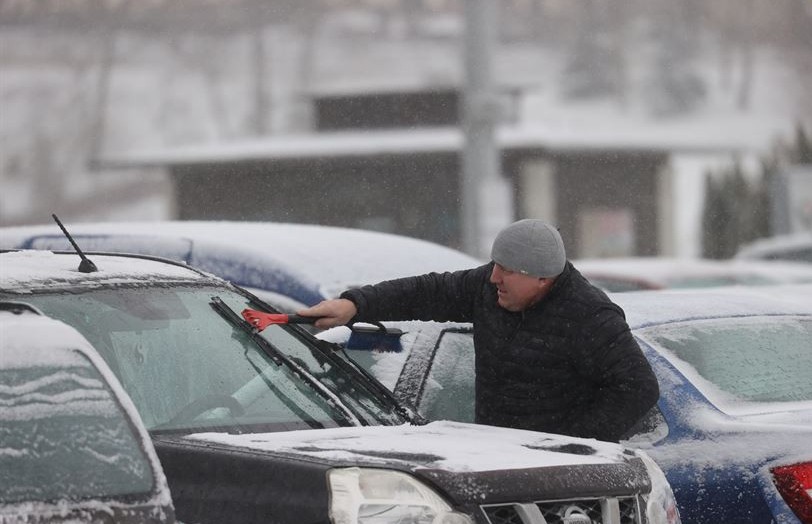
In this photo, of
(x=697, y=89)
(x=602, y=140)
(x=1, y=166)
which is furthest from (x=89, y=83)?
(x=602, y=140)

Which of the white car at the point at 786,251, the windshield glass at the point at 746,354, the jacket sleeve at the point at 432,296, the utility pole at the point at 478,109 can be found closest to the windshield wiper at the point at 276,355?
the jacket sleeve at the point at 432,296

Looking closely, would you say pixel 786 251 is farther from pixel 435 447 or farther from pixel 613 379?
pixel 435 447

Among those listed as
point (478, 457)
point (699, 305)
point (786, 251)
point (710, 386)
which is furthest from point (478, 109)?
point (478, 457)

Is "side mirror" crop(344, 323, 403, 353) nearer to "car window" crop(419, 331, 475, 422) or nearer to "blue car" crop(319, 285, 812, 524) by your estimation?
"blue car" crop(319, 285, 812, 524)

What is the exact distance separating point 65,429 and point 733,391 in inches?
102

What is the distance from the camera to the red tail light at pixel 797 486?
213 inches

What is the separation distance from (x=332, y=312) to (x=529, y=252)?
653 mm

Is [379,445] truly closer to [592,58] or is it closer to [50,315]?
[50,315]

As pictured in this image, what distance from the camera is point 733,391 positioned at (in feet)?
19.8

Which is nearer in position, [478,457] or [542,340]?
[478,457]

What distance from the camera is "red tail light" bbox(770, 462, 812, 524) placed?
5402mm

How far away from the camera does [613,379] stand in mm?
5688

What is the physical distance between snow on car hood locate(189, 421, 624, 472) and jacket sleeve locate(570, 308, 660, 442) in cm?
51

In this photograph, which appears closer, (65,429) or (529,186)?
(65,429)
